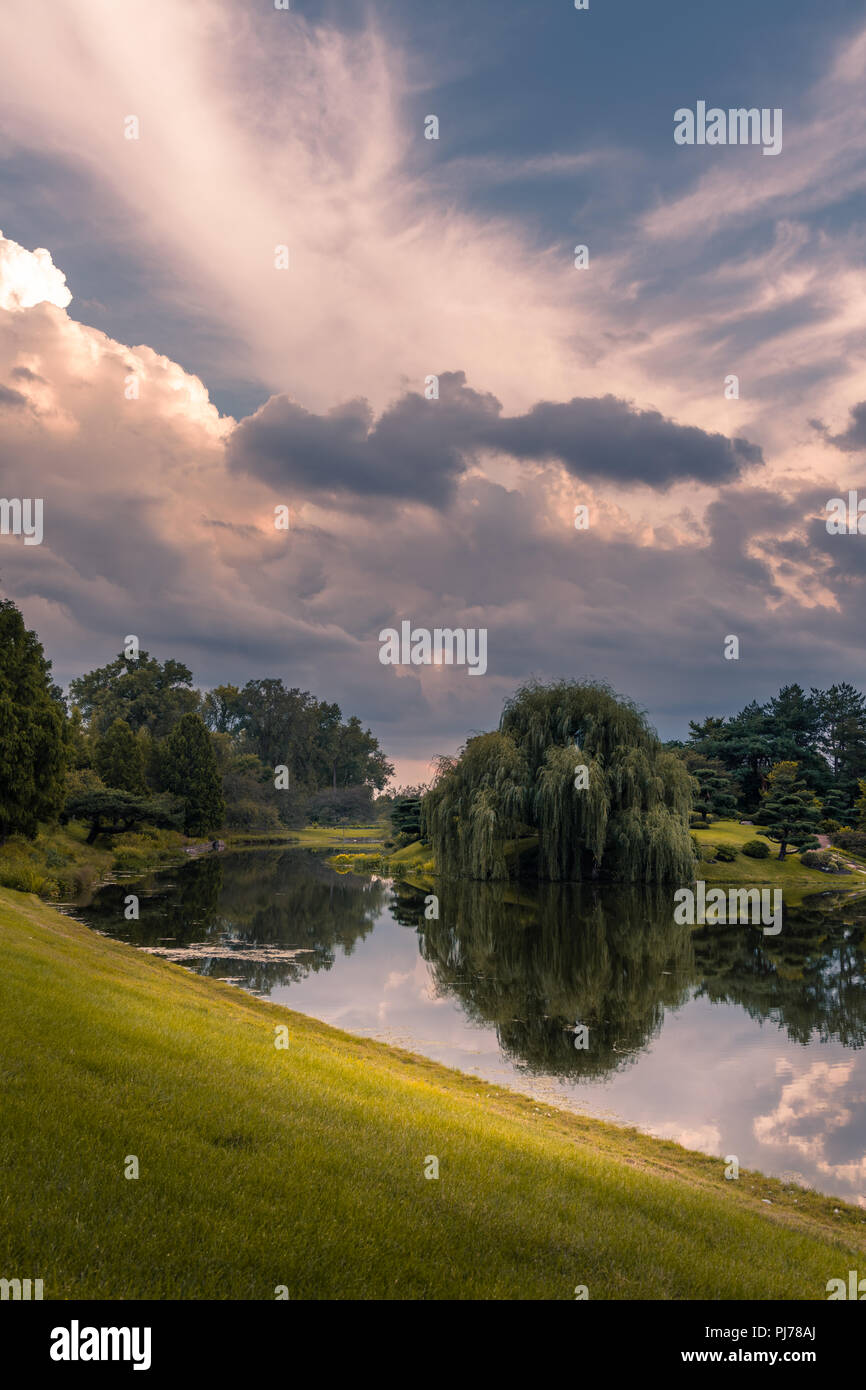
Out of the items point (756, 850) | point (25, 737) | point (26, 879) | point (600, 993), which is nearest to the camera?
point (600, 993)

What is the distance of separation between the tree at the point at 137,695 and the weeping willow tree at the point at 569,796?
171 ft

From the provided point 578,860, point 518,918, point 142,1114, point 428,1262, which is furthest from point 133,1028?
point 578,860

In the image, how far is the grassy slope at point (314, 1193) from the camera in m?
4.25

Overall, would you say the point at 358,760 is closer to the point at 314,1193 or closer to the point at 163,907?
the point at 163,907

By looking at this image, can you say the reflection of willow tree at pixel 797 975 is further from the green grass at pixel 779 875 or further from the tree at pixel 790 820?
the tree at pixel 790 820

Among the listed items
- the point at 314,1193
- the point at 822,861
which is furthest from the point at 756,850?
the point at 314,1193

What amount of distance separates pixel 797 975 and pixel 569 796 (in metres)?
16.0

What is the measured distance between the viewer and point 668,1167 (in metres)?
8.62

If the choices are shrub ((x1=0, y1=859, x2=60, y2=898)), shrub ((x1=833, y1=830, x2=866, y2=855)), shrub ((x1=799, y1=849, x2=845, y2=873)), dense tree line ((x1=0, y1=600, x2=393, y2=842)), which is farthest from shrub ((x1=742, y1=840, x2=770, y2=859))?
shrub ((x1=0, y1=859, x2=60, y2=898))

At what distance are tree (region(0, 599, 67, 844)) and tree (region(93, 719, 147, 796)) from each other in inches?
826

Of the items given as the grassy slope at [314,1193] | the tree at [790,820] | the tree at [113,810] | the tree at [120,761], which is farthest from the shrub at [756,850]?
the tree at [120,761]

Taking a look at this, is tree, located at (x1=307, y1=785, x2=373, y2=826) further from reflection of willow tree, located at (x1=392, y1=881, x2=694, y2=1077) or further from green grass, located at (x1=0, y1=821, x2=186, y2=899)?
reflection of willow tree, located at (x1=392, y1=881, x2=694, y2=1077)

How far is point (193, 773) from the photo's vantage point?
6347 cm
